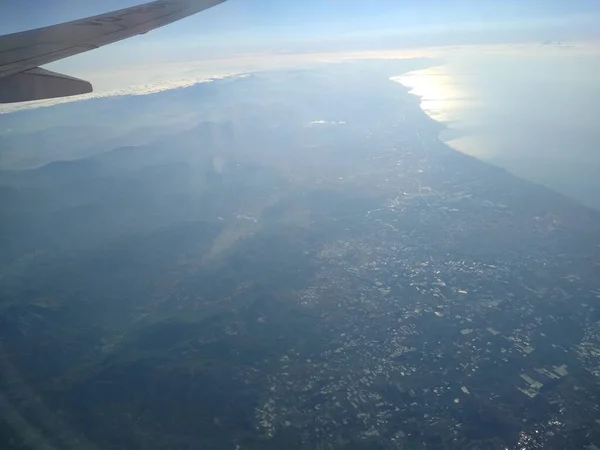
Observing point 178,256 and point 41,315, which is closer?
point 41,315

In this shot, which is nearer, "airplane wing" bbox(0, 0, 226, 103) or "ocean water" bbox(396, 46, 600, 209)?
"airplane wing" bbox(0, 0, 226, 103)

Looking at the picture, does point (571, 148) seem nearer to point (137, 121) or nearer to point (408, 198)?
point (408, 198)

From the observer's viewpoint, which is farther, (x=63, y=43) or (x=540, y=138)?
(x=540, y=138)

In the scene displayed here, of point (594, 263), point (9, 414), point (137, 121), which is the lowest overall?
point (594, 263)

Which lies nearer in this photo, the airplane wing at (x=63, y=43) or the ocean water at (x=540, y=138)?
the airplane wing at (x=63, y=43)

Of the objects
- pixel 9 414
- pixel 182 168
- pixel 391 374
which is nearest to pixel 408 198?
pixel 391 374

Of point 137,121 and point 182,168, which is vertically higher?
point 137,121

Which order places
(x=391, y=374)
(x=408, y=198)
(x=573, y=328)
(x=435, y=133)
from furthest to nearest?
(x=435, y=133) → (x=408, y=198) → (x=573, y=328) → (x=391, y=374)

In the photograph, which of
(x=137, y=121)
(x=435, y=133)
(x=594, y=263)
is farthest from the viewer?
(x=137, y=121)
